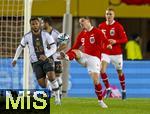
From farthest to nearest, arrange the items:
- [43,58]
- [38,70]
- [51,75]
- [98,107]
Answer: [38,70] < [51,75] < [43,58] < [98,107]

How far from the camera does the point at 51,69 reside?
1897 centimetres

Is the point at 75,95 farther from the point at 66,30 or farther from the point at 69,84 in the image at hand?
the point at 66,30

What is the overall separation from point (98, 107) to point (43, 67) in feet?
5.45

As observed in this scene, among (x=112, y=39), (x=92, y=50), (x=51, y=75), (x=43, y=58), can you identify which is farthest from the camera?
(x=112, y=39)

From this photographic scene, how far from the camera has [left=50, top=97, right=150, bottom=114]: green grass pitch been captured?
56.2ft

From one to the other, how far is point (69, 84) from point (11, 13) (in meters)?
2.57

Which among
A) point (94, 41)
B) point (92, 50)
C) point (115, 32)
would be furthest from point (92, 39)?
point (115, 32)

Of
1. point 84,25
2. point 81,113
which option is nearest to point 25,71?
point 84,25

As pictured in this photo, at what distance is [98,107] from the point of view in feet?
59.7

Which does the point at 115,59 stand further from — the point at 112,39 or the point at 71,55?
the point at 71,55

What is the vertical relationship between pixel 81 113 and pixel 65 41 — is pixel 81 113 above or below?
below

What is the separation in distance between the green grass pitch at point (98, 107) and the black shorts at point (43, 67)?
2.25 ft

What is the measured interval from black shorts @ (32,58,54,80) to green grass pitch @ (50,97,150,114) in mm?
687

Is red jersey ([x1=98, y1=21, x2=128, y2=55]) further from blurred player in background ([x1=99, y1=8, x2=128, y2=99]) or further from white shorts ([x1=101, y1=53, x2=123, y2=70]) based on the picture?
white shorts ([x1=101, y1=53, x2=123, y2=70])
